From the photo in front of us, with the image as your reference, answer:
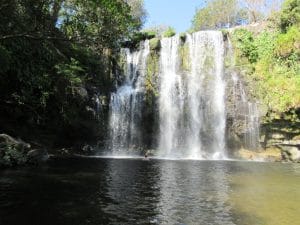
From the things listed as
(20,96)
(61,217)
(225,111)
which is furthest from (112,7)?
(225,111)

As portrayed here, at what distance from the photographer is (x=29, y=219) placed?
10.6 metres

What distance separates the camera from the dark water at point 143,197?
1115 centimetres

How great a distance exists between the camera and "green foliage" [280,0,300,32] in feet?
123

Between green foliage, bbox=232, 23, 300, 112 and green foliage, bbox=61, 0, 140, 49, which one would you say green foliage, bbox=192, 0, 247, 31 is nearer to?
green foliage, bbox=232, 23, 300, 112

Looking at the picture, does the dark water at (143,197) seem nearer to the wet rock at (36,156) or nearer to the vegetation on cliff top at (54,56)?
the wet rock at (36,156)

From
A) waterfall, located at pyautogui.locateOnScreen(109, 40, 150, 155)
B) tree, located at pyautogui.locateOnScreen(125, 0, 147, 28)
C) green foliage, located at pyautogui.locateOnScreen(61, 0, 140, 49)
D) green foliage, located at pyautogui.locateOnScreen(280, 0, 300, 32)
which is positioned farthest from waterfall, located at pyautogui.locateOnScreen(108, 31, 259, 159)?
tree, located at pyautogui.locateOnScreen(125, 0, 147, 28)

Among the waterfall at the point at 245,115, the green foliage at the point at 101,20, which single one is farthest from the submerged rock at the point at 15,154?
the waterfall at the point at 245,115

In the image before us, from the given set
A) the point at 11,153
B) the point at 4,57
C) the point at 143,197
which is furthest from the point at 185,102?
the point at 4,57

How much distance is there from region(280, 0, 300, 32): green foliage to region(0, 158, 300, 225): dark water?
21.6 m

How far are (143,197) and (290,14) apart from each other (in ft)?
96.2

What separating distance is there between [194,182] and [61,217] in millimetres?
7786

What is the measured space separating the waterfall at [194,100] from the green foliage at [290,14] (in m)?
5.87

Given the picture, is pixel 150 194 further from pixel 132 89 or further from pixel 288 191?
pixel 132 89

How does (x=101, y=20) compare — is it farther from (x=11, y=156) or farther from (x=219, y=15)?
(x=219, y=15)
